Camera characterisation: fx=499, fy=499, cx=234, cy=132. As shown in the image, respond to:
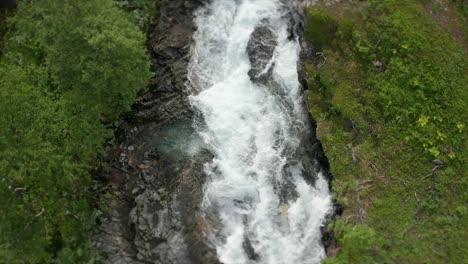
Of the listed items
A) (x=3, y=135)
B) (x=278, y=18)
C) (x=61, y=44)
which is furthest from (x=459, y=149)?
(x=3, y=135)

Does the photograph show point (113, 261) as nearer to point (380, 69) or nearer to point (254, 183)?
point (254, 183)

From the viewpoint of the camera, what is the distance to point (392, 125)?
51.4ft

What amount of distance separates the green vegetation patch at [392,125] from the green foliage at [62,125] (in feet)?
21.0

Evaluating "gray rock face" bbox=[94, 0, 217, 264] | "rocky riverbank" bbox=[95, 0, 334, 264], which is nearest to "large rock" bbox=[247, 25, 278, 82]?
"rocky riverbank" bbox=[95, 0, 334, 264]

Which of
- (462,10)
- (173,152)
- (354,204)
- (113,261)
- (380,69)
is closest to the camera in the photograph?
(113,261)

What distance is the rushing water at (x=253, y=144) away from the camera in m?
13.8

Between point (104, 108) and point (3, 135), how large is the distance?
2903mm

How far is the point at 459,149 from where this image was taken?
49.9ft

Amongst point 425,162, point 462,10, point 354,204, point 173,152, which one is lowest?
point 173,152

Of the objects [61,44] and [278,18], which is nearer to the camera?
[61,44]

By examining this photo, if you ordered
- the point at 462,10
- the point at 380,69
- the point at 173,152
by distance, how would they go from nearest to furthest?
the point at 173,152
the point at 380,69
the point at 462,10

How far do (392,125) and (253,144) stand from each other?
4.41 metres

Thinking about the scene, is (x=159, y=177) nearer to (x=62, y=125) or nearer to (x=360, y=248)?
(x=62, y=125)

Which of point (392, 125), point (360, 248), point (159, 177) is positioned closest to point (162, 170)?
point (159, 177)
